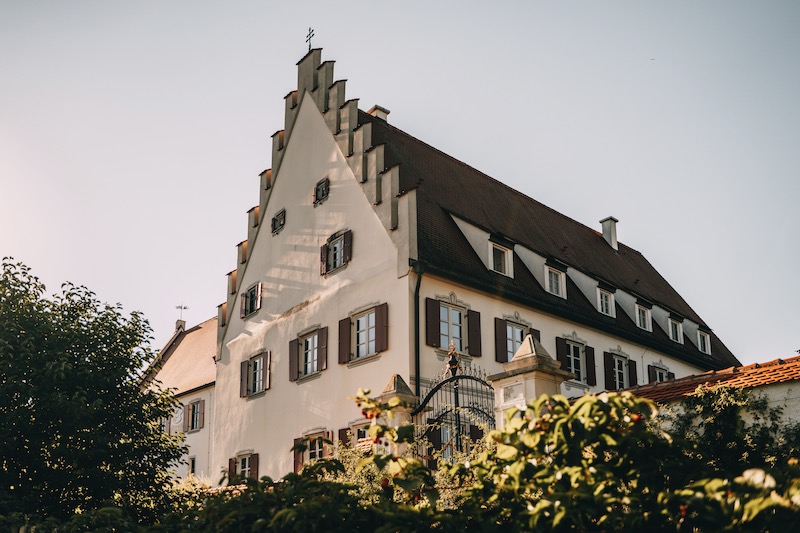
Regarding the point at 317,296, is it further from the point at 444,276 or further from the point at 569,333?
the point at 569,333

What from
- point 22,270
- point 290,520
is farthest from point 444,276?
point 290,520

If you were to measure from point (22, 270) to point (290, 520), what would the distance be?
46.3 ft

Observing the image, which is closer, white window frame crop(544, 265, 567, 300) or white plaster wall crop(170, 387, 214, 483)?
white window frame crop(544, 265, 567, 300)

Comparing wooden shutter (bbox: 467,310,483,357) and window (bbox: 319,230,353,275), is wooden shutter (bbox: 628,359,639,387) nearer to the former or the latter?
wooden shutter (bbox: 467,310,483,357)

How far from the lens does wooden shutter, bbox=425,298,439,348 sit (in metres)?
21.8

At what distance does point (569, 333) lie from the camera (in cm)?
2653

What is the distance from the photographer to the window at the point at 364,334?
72.8 feet

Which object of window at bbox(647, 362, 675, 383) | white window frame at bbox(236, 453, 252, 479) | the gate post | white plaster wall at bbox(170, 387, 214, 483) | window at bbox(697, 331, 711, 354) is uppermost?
window at bbox(697, 331, 711, 354)

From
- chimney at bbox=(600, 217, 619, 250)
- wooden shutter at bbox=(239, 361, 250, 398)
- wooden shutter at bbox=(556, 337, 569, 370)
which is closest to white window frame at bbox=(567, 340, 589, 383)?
wooden shutter at bbox=(556, 337, 569, 370)

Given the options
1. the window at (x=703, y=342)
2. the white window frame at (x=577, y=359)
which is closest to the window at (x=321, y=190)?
the white window frame at (x=577, y=359)

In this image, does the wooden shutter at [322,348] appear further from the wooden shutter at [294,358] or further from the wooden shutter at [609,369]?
the wooden shutter at [609,369]

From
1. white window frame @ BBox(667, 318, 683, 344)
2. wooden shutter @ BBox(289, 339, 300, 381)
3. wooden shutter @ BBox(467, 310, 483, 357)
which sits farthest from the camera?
white window frame @ BBox(667, 318, 683, 344)

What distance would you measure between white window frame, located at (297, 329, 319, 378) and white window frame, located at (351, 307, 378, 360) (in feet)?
5.71

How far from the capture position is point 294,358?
25656 mm
